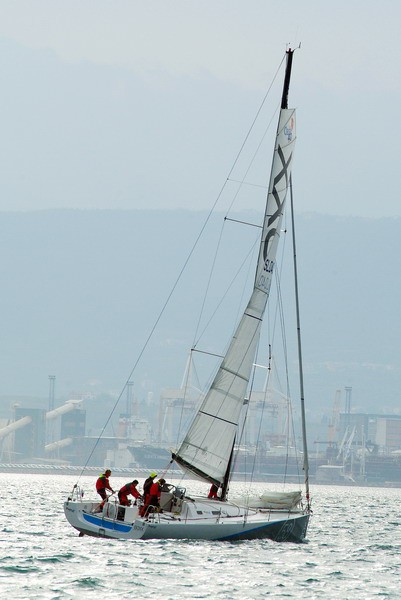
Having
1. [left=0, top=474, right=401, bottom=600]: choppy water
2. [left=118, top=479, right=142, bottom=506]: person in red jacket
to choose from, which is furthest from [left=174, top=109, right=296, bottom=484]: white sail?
[left=0, top=474, right=401, bottom=600]: choppy water

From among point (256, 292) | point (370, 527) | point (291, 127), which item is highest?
point (291, 127)

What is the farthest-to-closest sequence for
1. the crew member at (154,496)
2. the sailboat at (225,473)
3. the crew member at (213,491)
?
the crew member at (213,491)
the sailboat at (225,473)
the crew member at (154,496)

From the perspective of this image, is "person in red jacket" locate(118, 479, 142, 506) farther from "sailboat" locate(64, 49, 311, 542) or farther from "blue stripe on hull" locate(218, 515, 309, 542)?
"blue stripe on hull" locate(218, 515, 309, 542)

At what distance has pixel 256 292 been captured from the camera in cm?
4650

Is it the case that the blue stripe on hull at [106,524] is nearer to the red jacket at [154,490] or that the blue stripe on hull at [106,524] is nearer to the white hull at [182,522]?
the white hull at [182,522]

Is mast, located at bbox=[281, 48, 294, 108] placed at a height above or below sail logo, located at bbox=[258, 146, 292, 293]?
above

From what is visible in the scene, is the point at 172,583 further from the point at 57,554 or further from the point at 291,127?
the point at 291,127

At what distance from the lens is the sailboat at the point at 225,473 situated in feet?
137

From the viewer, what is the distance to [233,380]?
45.6 m

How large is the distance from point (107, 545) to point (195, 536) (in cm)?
246

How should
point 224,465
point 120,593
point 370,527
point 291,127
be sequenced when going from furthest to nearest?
point 370,527 < point 291,127 < point 224,465 < point 120,593

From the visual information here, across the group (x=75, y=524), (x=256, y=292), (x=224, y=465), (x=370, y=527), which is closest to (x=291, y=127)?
(x=256, y=292)

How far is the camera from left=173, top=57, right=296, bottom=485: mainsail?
44.9 metres

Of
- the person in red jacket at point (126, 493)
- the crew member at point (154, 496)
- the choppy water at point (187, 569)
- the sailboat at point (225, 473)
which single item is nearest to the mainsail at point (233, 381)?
the sailboat at point (225, 473)
